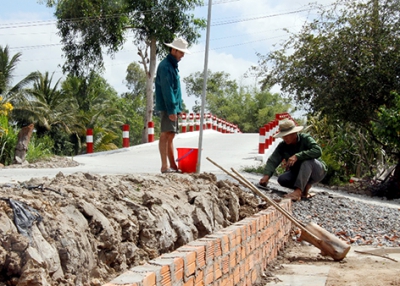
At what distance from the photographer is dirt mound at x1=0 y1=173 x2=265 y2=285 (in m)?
3.28

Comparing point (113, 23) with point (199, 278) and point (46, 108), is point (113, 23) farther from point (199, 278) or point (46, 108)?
point (199, 278)

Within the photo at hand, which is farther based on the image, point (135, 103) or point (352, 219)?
point (135, 103)

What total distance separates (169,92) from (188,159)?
1.46 m

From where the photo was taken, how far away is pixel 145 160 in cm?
1548

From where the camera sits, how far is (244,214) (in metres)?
7.29

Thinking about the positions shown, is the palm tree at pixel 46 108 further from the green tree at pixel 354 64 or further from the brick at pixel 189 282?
the brick at pixel 189 282

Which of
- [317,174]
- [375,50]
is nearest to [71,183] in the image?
[317,174]

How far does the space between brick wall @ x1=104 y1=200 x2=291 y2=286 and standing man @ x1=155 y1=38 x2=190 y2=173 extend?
6.26ft

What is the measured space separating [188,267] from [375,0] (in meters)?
14.2

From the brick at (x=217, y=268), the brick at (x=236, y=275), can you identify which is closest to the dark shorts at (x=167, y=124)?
the brick at (x=236, y=275)

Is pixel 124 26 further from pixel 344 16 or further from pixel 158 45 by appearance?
pixel 344 16

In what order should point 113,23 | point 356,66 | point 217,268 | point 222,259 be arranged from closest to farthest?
point 217,268 < point 222,259 < point 356,66 < point 113,23

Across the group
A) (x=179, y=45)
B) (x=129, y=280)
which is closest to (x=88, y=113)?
(x=179, y=45)

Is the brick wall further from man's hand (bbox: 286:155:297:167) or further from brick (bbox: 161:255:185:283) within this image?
man's hand (bbox: 286:155:297:167)
